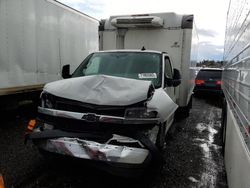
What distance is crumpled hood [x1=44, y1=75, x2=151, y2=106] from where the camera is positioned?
127 inches

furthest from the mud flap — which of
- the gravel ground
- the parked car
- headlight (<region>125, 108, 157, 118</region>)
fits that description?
the parked car

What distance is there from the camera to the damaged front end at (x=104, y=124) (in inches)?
121

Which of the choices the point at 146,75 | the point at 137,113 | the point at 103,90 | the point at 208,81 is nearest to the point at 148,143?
the point at 137,113

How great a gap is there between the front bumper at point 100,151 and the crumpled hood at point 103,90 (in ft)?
1.72

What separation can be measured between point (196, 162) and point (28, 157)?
295cm

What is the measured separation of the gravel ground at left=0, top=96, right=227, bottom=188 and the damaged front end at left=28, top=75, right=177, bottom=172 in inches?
14.5

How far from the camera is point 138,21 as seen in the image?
647 centimetres

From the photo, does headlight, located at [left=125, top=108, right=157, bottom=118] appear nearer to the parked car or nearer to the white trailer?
the white trailer

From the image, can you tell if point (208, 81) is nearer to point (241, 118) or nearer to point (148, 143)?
point (241, 118)

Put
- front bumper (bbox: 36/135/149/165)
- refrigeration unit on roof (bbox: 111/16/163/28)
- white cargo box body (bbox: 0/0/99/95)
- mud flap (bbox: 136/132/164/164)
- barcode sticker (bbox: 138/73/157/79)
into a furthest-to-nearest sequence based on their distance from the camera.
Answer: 1. refrigeration unit on roof (bbox: 111/16/163/28)
2. white cargo box body (bbox: 0/0/99/95)
3. barcode sticker (bbox: 138/73/157/79)
4. mud flap (bbox: 136/132/164/164)
5. front bumper (bbox: 36/135/149/165)

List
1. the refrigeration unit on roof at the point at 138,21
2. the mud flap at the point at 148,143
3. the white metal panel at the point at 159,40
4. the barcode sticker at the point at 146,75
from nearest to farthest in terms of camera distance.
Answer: the mud flap at the point at 148,143, the barcode sticker at the point at 146,75, the refrigeration unit on roof at the point at 138,21, the white metal panel at the point at 159,40

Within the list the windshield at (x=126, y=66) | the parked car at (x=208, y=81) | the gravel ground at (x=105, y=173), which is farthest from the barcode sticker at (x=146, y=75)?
the parked car at (x=208, y=81)

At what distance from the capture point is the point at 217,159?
4.83 metres

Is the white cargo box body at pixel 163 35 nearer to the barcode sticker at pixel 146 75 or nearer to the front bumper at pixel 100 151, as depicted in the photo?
the barcode sticker at pixel 146 75
